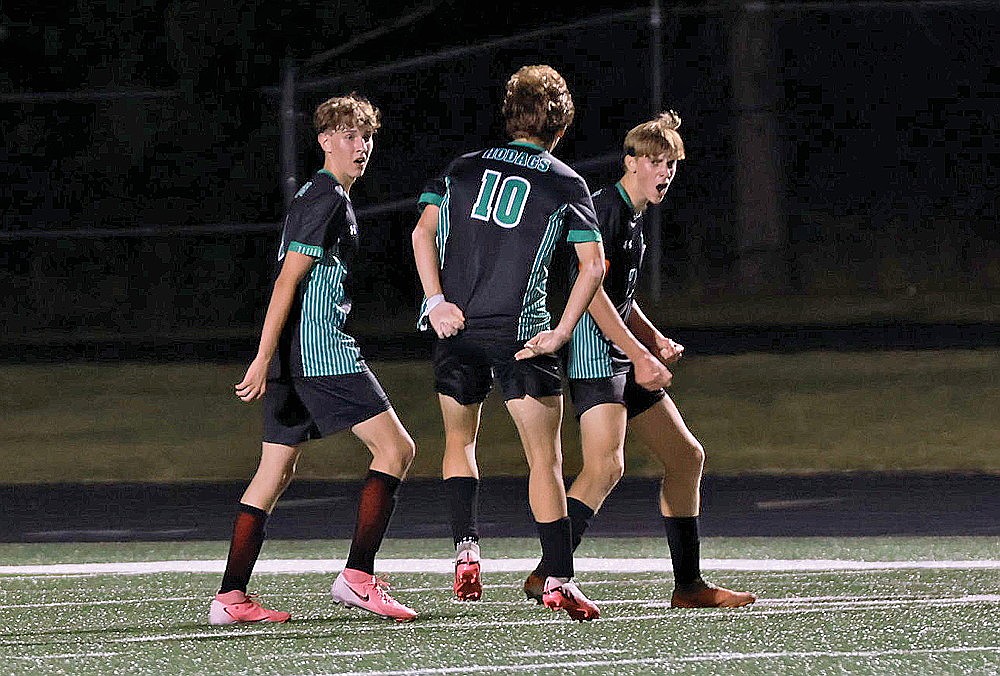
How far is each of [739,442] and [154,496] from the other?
3.98 metres

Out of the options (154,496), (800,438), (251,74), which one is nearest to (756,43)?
(251,74)

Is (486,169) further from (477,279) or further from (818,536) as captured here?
(818,536)

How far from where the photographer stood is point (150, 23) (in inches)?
848

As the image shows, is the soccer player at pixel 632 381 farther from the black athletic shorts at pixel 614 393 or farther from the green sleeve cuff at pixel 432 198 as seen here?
the green sleeve cuff at pixel 432 198

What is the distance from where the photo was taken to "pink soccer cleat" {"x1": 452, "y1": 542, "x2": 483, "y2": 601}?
7312mm

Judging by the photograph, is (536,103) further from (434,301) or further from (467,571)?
(467,571)

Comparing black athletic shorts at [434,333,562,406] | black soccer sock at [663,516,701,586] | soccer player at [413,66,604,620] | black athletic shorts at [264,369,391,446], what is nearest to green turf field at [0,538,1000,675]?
black soccer sock at [663,516,701,586]

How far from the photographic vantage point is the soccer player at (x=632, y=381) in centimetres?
716

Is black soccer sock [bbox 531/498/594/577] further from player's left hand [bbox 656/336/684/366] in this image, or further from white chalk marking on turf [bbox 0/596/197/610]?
white chalk marking on turf [bbox 0/596/197/610]

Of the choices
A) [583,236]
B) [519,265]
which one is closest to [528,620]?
[519,265]

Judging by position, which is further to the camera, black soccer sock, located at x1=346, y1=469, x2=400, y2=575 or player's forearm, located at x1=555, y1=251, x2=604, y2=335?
black soccer sock, located at x1=346, y1=469, x2=400, y2=575

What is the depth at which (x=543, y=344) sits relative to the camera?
6.88 metres

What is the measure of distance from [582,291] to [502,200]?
1.25 ft

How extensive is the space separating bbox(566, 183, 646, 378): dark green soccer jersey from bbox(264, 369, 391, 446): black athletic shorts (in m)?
0.63
